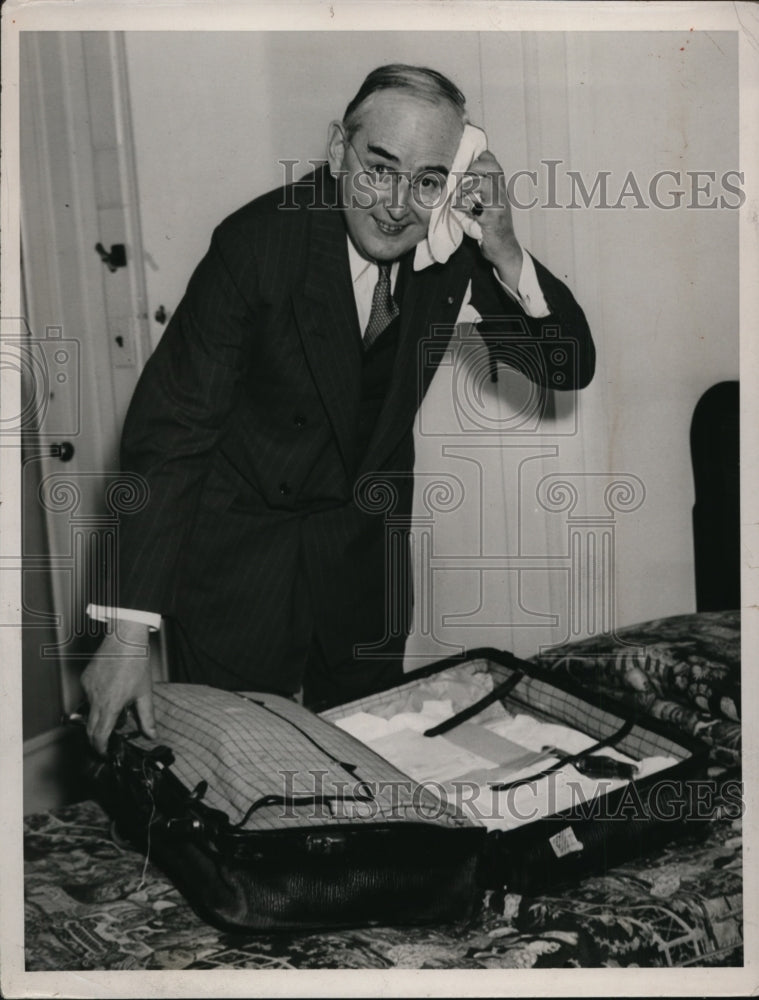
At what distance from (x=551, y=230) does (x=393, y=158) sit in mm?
219

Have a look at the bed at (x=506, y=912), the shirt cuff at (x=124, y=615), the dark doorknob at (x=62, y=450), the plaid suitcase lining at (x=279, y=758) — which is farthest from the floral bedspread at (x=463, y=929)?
the dark doorknob at (x=62, y=450)

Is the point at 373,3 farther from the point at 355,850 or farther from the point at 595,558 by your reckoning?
the point at 355,850

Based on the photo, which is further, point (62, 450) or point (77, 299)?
point (77, 299)

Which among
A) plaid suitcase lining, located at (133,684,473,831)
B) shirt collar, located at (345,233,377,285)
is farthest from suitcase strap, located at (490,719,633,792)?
shirt collar, located at (345,233,377,285)

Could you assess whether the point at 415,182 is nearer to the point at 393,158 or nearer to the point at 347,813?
the point at 393,158

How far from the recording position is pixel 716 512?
1.28m

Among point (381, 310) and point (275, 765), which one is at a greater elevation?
point (381, 310)

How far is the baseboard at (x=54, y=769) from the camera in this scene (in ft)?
5.82

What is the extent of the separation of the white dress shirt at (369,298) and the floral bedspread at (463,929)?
291mm

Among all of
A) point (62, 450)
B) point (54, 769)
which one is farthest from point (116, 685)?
point (54, 769)

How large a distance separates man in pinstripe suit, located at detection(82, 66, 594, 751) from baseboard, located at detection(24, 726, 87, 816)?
626 millimetres

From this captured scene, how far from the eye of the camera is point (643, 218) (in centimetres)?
119

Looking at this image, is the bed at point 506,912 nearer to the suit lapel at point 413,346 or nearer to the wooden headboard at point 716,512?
the wooden headboard at point 716,512

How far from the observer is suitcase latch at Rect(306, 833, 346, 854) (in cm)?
90
